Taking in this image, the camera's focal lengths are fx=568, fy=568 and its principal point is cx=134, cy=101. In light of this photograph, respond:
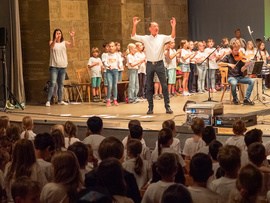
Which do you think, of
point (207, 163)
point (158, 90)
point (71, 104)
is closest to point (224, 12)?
point (158, 90)

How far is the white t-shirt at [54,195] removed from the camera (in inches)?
146

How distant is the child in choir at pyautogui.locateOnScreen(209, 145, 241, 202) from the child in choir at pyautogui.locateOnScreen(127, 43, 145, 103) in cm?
912

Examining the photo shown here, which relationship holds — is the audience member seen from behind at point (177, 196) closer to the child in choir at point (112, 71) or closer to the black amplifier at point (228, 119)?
the black amplifier at point (228, 119)

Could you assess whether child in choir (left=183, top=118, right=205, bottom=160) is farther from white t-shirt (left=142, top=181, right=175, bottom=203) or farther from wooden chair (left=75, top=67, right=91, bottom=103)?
wooden chair (left=75, top=67, right=91, bottom=103)

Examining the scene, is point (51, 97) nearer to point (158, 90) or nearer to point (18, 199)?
point (158, 90)

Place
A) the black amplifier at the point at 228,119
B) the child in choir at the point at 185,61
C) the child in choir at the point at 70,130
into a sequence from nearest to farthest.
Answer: the child in choir at the point at 70,130, the black amplifier at the point at 228,119, the child in choir at the point at 185,61

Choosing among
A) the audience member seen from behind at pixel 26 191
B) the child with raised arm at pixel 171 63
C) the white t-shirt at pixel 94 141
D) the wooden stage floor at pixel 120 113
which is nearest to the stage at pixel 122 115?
the wooden stage floor at pixel 120 113

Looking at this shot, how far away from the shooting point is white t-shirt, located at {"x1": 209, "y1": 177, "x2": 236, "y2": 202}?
3.98 meters

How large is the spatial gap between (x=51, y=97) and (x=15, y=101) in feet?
4.15

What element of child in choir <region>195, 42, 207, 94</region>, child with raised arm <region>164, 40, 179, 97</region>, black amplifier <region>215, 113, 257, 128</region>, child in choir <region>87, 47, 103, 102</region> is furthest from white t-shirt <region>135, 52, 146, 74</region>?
black amplifier <region>215, 113, 257, 128</region>

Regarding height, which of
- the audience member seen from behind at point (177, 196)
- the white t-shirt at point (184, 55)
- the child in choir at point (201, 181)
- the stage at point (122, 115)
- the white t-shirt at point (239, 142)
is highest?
the white t-shirt at point (184, 55)

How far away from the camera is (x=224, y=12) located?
18047 mm

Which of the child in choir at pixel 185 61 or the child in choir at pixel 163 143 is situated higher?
the child in choir at pixel 185 61

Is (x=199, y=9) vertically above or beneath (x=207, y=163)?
above
